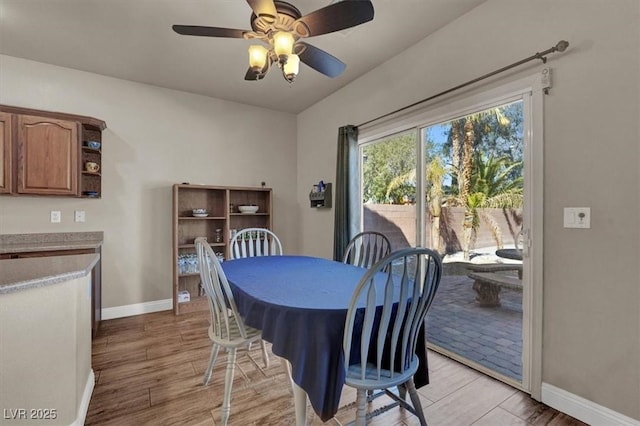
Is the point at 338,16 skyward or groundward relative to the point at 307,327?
skyward

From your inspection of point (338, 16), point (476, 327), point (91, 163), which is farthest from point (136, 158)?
point (476, 327)

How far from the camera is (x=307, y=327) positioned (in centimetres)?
125

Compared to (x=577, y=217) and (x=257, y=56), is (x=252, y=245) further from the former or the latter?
(x=577, y=217)

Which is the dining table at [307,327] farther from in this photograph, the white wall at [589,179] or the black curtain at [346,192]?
the black curtain at [346,192]

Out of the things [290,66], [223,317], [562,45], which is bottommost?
[223,317]

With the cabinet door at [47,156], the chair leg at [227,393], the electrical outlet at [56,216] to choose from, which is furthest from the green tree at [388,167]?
the electrical outlet at [56,216]

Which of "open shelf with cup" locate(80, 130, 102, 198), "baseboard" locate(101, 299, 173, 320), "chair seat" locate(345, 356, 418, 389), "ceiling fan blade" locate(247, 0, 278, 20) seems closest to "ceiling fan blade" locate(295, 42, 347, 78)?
"ceiling fan blade" locate(247, 0, 278, 20)

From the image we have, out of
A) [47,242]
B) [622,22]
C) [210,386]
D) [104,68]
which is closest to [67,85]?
[104,68]

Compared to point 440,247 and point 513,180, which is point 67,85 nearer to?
point 440,247

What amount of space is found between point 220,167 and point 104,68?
1.55m

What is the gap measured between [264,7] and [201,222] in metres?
2.92

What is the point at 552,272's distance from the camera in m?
1.84

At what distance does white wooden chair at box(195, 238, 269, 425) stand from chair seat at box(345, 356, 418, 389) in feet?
1.93

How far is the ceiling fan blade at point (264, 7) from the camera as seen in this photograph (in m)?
1.48
